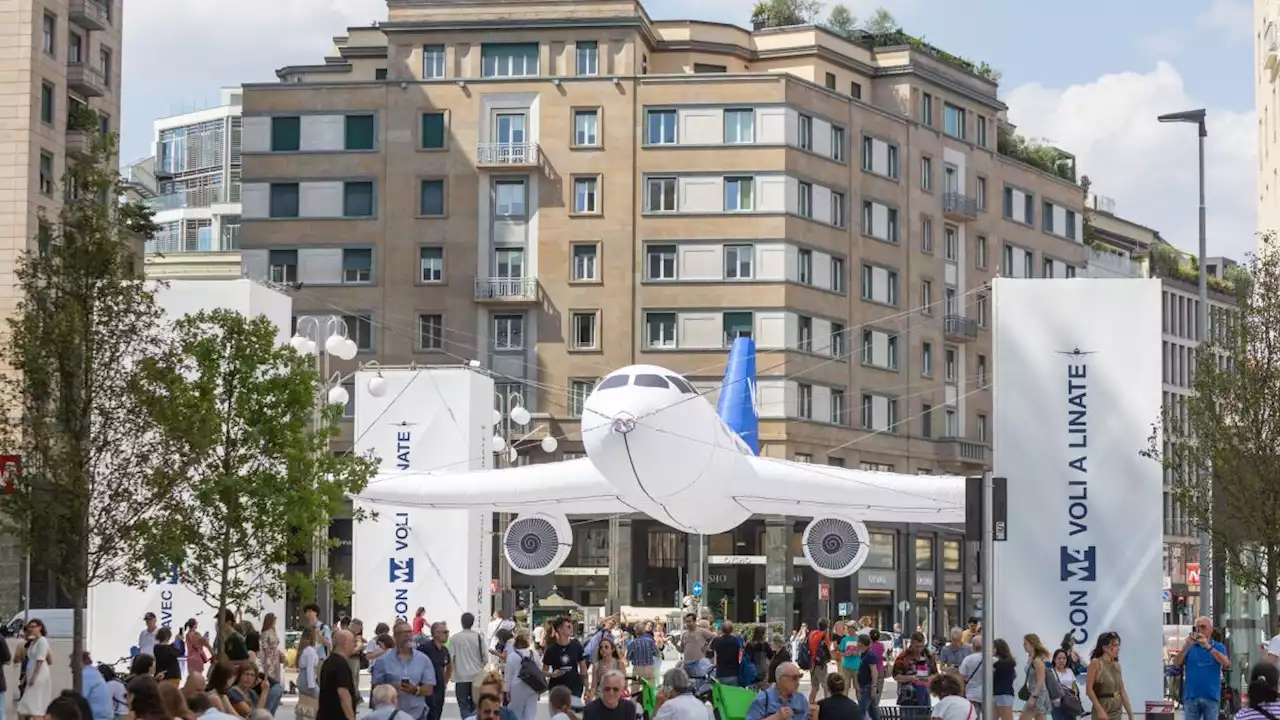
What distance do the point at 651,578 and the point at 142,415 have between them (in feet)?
169

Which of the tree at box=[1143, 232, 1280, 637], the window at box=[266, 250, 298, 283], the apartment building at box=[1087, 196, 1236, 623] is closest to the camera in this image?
the tree at box=[1143, 232, 1280, 637]

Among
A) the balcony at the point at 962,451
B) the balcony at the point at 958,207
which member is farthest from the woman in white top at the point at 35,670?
the balcony at the point at 958,207

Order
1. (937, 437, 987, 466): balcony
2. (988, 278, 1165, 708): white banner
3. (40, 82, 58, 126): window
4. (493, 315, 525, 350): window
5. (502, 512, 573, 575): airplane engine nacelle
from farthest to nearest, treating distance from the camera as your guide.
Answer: (937, 437, 987, 466): balcony → (493, 315, 525, 350): window → (40, 82, 58, 126): window → (502, 512, 573, 575): airplane engine nacelle → (988, 278, 1165, 708): white banner

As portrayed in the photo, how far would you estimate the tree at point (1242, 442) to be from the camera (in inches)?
1164

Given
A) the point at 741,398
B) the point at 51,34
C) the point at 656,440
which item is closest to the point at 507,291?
the point at 51,34

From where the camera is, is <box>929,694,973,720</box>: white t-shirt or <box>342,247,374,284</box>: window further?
<box>342,247,374,284</box>: window

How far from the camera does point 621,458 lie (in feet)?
107

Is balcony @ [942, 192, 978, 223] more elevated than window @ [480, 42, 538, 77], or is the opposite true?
window @ [480, 42, 538, 77]

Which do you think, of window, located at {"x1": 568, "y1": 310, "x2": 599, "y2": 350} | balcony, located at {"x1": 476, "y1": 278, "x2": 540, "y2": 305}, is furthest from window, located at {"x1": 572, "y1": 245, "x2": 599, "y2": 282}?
balcony, located at {"x1": 476, "y1": 278, "x2": 540, "y2": 305}

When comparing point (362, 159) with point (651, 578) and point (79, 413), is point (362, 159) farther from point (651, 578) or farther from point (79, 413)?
point (79, 413)

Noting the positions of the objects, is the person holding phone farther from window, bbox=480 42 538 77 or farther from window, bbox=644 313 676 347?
window, bbox=480 42 538 77

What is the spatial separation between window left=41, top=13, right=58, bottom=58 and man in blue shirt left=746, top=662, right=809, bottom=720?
154 feet

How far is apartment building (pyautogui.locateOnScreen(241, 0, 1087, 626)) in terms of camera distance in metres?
74.5

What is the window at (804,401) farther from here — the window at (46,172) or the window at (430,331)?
the window at (46,172)
